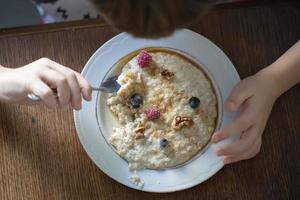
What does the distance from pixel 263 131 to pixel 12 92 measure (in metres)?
0.49

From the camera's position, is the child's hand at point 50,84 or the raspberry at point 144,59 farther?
the raspberry at point 144,59

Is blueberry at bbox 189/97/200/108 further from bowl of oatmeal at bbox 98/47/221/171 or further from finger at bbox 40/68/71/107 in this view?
finger at bbox 40/68/71/107

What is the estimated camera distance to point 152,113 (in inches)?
30.8

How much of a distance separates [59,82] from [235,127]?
1.08 feet

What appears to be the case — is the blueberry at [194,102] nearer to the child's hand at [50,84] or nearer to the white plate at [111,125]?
the white plate at [111,125]

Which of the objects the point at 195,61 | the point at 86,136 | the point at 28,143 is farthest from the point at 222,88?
the point at 28,143

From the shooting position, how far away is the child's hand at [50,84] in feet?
2.26

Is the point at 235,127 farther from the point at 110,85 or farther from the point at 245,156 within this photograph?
the point at 110,85

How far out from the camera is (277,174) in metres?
0.80

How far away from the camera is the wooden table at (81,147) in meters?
0.79

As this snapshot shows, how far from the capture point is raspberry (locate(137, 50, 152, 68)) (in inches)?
31.6

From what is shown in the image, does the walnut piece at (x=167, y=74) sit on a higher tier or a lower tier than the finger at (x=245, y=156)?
higher

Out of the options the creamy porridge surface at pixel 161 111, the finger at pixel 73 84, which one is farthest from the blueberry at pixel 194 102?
the finger at pixel 73 84

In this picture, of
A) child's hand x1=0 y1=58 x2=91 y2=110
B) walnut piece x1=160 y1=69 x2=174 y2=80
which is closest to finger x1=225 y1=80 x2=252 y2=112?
walnut piece x1=160 y1=69 x2=174 y2=80
